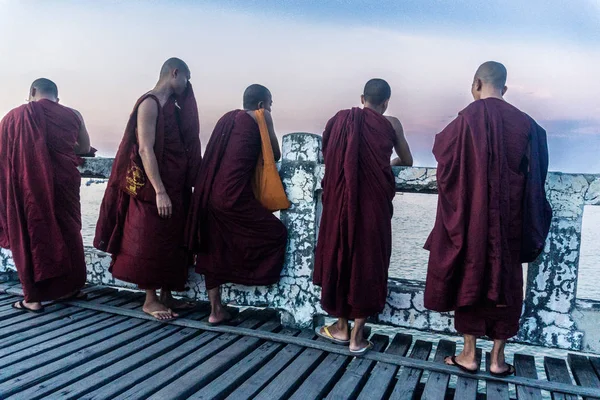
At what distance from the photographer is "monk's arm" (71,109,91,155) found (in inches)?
169

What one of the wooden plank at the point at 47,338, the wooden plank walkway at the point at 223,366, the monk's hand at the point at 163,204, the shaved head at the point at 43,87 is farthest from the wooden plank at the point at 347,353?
the shaved head at the point at 43,87

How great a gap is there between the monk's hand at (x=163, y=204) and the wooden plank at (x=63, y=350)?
2.79 ft

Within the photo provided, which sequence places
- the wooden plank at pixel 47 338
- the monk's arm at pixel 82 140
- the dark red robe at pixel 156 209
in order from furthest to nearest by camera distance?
the monk's arm at pixel 82 140 < the dark red robe at pixel 156 209 < the wooden plank at pixel 47 338

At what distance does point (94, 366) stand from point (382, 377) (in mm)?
1660

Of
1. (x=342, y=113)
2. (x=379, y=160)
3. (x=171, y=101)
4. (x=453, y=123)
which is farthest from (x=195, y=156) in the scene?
(x=453, y=123)

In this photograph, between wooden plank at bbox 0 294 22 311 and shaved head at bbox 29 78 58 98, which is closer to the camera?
wooden plank at bbox 0 294 22 311

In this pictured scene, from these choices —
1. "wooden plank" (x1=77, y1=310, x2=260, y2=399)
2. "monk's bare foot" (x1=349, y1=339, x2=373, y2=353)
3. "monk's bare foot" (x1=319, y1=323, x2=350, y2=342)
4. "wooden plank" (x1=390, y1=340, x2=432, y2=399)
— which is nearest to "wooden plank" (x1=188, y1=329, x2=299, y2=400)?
"wooden plank" (x1=77, y1=310, x2=260, y2=399)

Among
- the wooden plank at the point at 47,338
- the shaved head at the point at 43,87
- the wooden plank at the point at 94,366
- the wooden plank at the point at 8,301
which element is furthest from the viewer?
the shaved head at the point at 43,87

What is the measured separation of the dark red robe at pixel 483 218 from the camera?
108 inches

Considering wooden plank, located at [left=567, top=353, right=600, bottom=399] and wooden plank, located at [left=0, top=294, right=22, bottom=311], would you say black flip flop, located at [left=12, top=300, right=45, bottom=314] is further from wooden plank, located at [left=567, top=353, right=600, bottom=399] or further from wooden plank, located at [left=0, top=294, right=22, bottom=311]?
wooden plank, located at [left=567, top=353, right=600, bottom=399]

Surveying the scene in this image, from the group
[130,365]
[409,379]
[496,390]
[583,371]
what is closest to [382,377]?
[409,379]

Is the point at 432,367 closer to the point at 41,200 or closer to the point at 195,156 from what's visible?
the point at 195,156

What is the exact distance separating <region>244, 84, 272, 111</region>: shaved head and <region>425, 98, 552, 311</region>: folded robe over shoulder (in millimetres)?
1528

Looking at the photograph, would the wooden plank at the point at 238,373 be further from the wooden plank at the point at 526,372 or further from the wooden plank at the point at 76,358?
the wooden plank at the point at 526,372
